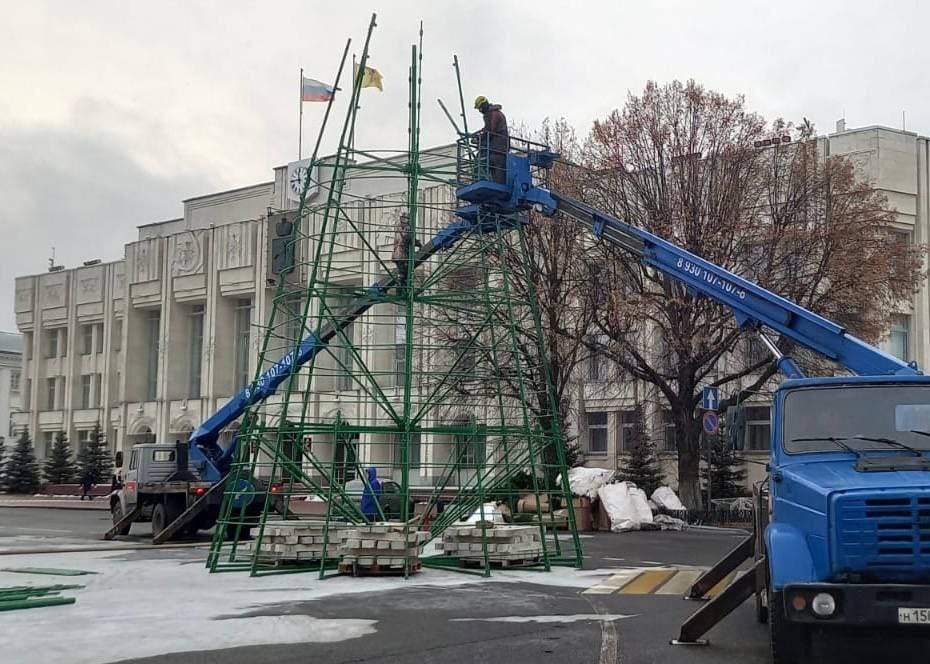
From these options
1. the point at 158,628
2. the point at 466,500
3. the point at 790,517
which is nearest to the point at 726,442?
the point at 790,517

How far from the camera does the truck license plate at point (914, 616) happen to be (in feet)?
25.0

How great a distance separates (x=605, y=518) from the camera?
30188mm

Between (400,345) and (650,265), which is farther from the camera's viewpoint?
(650,265)

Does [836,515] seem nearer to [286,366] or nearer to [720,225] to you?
[286,366]

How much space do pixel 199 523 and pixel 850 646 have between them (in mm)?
21288

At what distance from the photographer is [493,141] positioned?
1997 cm

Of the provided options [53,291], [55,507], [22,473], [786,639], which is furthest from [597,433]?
[53,291]

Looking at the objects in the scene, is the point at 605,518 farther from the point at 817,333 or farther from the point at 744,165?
the point at 817,333

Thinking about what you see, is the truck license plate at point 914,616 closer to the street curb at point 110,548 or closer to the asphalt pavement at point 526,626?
the asphalt pavement at point 526,626

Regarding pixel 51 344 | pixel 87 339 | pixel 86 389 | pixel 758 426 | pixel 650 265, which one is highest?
pixel 87 339

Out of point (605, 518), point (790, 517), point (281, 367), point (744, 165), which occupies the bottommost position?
point (605, 518)

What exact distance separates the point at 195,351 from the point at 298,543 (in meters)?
50.2

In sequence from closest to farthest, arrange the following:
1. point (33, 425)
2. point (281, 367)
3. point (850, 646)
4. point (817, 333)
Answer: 1. point (850, 646)
2. point (817, 333)
3. point (281, 367)
4. point (33, 425)

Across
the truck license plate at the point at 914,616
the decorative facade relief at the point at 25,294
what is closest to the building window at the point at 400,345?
the truck license plate at the point at 914,616
